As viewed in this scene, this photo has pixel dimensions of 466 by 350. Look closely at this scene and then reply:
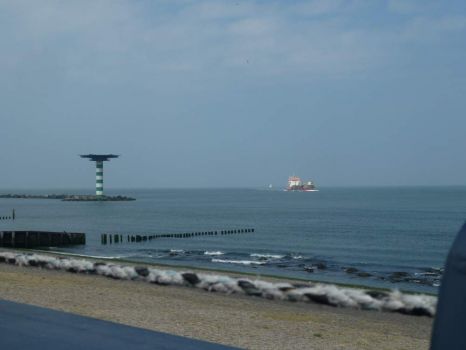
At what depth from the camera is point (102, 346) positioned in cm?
265

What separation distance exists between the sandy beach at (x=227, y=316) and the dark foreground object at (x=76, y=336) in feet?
15.9

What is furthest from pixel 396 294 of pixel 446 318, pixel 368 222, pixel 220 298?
pixel 368 222

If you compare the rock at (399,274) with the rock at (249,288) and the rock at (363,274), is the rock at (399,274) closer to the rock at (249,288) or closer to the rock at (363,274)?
the rock at (363,274)

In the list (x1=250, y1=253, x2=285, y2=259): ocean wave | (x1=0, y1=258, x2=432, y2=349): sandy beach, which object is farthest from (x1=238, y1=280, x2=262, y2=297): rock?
(x1=250, y1=253, x2=285, y2=259): ocean wave

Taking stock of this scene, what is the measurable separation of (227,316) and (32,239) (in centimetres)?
4300

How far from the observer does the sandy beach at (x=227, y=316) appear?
8.63 metres

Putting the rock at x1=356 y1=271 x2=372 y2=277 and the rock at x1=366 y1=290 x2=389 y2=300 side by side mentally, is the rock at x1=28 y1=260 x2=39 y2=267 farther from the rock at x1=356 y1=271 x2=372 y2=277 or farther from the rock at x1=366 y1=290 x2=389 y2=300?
the rock at x1=356 y1=271 x2=372 y2=277

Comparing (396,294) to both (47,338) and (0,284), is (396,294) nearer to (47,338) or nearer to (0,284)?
(0,284)

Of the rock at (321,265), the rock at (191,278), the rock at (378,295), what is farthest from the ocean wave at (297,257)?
the rock at (378,295)

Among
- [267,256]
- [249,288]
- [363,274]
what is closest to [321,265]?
[363,274]

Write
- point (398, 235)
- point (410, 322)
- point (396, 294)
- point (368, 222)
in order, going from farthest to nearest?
point (368, 222)
point (398, 235)
point (396, 294)
point (410, 322)

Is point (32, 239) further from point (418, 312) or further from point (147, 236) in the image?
point (418, 312)

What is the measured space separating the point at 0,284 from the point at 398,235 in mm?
49985

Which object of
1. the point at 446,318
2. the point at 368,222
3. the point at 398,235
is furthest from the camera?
the point at 368,222
